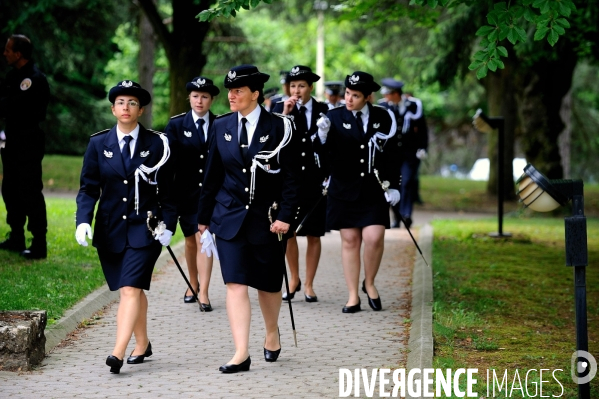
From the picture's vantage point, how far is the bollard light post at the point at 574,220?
19.7ft

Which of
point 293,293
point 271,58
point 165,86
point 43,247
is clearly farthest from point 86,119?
point 293,293

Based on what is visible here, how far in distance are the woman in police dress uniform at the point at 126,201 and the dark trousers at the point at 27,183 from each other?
13.2 feet

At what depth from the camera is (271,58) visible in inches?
1353

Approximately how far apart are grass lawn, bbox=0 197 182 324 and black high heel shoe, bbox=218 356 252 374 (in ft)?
6.44

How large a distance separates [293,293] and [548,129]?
11.7m

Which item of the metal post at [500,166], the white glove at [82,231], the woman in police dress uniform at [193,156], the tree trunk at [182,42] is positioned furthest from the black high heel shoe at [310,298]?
the tree trunk at [182,42]

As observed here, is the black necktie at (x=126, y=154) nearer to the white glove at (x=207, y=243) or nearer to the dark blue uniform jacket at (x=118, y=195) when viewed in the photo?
the dark blue uniform jacket at (x=118, y=195)

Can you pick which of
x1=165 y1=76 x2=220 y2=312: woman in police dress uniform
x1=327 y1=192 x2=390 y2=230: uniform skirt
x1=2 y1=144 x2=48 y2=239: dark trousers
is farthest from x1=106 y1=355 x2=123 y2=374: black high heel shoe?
x1=2 y1=144 x2=48 y2=239: dark trousers

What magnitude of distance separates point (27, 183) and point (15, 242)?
0.93 meters

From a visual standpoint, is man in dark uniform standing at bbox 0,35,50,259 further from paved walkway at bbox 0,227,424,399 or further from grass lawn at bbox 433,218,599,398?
grass lawn at bbox 433,218,599,398

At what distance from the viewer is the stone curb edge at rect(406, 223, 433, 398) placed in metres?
7.41

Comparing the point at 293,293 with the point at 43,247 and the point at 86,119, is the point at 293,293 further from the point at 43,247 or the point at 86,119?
the point at 86,119

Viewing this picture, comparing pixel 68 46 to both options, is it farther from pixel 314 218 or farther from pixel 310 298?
pixel 310 298

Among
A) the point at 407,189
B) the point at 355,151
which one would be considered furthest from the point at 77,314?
the point at 407,189
